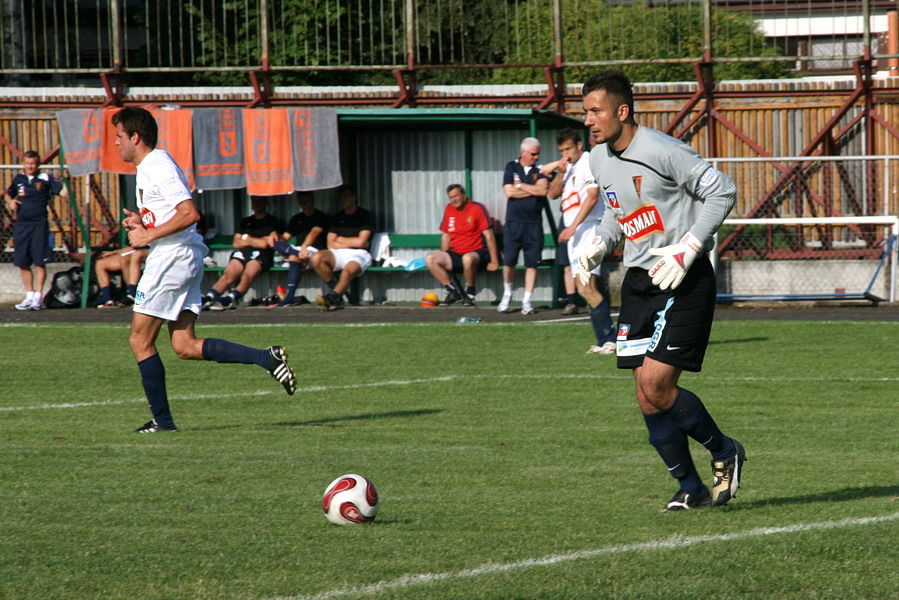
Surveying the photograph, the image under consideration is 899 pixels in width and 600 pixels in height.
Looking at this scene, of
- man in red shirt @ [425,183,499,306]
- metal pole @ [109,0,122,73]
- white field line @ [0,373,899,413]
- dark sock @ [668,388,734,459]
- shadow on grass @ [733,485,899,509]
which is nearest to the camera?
dark sock @ [668,388,734,459]

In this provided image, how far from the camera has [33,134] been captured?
21688mm

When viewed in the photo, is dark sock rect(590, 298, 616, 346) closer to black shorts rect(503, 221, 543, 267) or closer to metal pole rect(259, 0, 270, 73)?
black shorts rect(503, 221, 543, 267)

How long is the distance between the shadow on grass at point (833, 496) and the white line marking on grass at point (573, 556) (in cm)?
44

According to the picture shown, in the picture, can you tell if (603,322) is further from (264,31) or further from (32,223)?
(264,31)

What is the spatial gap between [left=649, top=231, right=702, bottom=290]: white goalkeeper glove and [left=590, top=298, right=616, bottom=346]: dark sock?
6516 millimetres

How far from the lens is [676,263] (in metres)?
5.56

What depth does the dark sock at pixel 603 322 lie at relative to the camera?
12.2 metres

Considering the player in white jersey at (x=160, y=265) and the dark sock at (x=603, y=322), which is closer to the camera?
the player in white jersey at (x=160, y=265)

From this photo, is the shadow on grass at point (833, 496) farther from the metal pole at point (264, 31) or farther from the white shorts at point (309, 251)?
the metal pole at point (264, 31)

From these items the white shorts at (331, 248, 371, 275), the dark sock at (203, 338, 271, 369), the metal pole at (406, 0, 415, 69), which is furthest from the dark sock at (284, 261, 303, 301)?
the dark sock at (203, 338, 271, 369)

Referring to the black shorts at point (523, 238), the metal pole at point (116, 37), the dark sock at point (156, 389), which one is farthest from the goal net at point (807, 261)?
the dark sock at point (156, 389)

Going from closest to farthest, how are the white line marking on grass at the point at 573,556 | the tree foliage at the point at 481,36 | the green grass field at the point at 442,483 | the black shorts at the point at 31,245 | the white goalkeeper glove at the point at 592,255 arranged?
the white line marking on grass at the point at 573,556 < the green grass field at the point at 442,483 < the white goalkeeper glove at the point at 592,255 < the black shorts at the point at 31,245 < the tree foliage at the point at 481,36

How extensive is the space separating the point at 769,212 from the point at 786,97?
102 inches

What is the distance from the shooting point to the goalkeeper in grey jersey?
18.9 ft
